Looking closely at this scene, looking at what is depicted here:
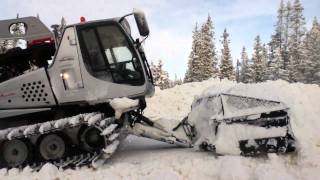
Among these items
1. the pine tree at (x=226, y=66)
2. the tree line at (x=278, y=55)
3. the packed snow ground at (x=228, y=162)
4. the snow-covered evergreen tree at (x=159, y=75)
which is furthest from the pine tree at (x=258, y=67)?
the packed snow ground at (x=228, y=162)

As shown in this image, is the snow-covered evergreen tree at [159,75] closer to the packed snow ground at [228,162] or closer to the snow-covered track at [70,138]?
the packed snow ground at [228,162]

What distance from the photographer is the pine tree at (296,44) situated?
60.1 m

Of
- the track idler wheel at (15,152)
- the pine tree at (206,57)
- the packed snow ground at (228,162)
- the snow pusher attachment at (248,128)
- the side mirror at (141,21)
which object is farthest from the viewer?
the pine tree at (206,57)

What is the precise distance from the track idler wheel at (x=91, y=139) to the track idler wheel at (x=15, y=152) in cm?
115

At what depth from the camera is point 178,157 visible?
9617mm

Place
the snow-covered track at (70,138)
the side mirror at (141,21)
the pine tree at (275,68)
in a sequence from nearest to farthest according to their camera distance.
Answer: the snow-covered track at (70,138), the side mirror at (141,21), the pine tree at (275,68)

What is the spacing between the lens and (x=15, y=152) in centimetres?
999

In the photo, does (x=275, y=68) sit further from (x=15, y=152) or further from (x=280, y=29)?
(x=15, y=152)

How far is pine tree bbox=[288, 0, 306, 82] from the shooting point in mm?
60106

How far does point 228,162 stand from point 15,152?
4.62 m

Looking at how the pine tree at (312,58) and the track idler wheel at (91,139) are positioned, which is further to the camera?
the pine tree at (312,58)

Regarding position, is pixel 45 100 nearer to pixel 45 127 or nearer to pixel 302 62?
pixel 45 127

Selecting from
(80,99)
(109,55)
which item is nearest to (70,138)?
(80,99)

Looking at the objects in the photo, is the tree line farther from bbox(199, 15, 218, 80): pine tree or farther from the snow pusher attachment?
the snow pusher attachment
